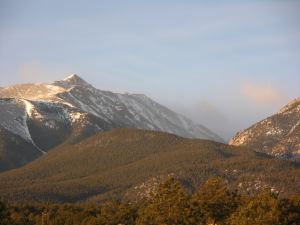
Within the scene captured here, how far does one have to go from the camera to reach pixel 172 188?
197625 mm

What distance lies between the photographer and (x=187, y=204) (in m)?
196

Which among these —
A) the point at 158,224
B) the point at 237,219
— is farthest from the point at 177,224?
the point at 237,219

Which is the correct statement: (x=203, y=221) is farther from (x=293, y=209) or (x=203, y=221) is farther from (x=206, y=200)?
(x=293, y=209)

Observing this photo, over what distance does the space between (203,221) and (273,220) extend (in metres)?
22.0

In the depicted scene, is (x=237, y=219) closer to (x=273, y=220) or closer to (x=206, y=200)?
(x=273, y=220)

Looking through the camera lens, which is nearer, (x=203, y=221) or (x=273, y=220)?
(x=273, y=220)

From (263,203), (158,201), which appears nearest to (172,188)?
(158,201)

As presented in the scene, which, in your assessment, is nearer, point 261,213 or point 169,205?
point 261,213

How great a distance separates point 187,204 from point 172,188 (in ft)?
18.5

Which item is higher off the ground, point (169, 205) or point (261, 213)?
point (261, 213)

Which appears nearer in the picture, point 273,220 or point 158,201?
point 273,220

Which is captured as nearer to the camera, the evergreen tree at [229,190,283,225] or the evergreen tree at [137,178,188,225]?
the evergreen tree at [229,190,283,225]

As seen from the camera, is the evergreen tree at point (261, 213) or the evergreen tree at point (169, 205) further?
the evergreen tree at point (169, 205)

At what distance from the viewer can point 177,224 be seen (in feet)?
629
